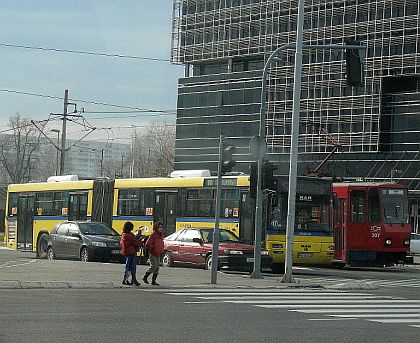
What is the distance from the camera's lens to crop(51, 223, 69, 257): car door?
111 feet

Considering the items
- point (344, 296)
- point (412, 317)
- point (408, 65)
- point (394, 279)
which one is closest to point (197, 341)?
point (412, 317)

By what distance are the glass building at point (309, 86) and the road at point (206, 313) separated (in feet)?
155

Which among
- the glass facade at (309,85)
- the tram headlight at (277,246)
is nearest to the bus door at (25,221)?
Result: the tram headlight at (277,246)

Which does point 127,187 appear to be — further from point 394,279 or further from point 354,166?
point 354,166

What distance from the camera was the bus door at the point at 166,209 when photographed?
3416 cm

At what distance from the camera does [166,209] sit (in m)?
34.5

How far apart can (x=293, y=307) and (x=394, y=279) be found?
13.1 m

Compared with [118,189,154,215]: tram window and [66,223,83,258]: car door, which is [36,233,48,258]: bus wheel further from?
[118,189,154,215]: tram window

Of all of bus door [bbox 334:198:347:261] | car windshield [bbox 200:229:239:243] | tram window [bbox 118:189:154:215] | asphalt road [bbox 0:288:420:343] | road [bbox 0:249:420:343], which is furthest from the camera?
tram window [bbox 118:189:154:215]

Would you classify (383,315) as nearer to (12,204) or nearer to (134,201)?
(134,201)

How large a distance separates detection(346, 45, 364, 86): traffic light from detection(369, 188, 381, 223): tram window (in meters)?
12.3

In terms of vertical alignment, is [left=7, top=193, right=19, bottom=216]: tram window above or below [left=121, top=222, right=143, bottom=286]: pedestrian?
above

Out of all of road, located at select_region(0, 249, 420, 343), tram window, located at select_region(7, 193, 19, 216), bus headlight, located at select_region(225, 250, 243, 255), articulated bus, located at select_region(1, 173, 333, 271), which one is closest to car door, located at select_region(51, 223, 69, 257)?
articulated bus, located at select_region(1, 173, 333, 271)

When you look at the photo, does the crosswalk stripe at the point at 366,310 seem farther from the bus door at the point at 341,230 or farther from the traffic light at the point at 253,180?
the bus door at the point at 341,230
